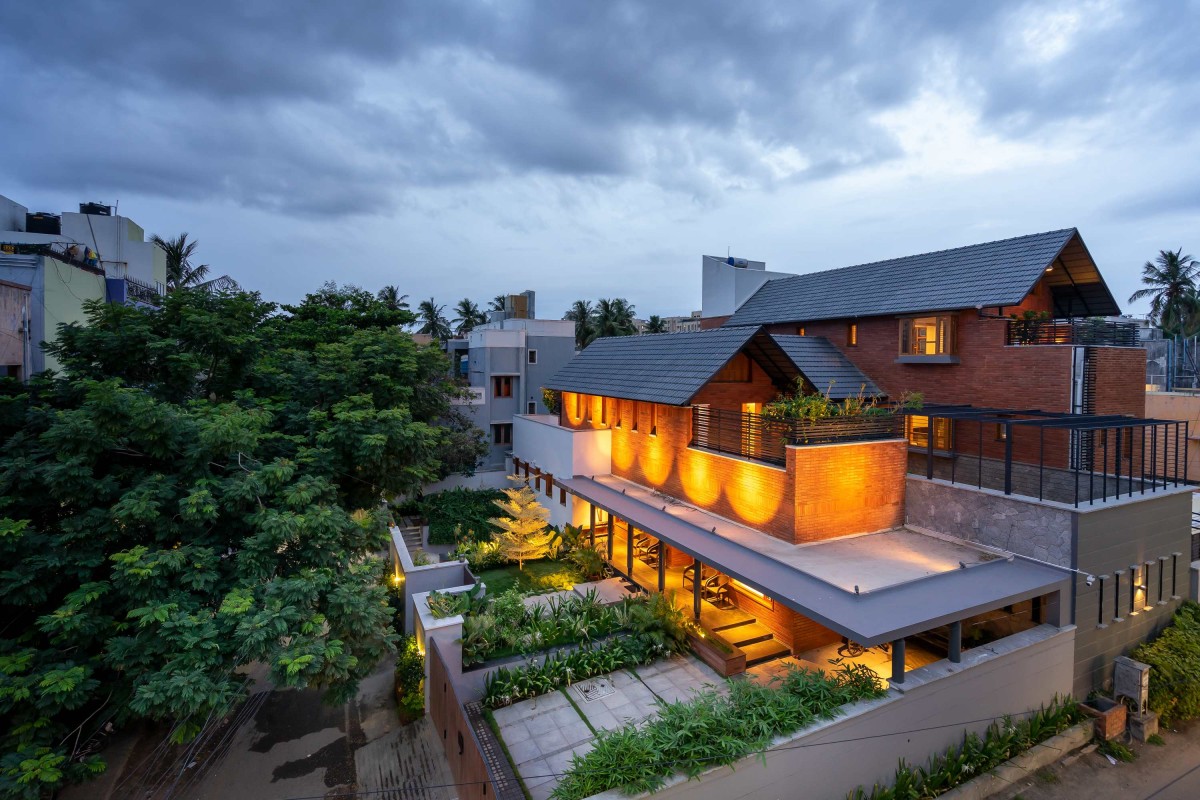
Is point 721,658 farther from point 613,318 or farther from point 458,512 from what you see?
point 613,318

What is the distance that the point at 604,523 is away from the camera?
18109mm

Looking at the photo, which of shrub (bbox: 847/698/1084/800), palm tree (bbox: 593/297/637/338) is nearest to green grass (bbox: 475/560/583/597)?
shrub (bbox: 847/698/1084/800)

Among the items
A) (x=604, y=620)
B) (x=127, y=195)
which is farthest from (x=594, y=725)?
(x=127, y=195)

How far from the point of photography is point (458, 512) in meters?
20.9

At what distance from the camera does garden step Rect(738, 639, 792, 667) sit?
11078 millimetres

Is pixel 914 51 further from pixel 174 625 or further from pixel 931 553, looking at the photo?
pixel 174 625

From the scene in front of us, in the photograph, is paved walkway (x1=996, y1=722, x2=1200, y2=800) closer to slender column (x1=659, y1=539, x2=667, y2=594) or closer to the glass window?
slender column (x1=659, y1=539, x2=667, y2=594)

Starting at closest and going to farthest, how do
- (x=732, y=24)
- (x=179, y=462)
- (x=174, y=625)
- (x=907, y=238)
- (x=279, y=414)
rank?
(x=174, y=625) < (x=179, y=462) < (x=279, y=414) < (x=732, y=24) < (x=907, y=238)

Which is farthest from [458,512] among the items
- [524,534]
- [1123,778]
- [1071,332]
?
[1071,332]

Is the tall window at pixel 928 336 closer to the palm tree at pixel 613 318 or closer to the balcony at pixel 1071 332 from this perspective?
the balcony at pixel 1071 332

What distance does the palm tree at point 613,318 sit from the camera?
46906mm

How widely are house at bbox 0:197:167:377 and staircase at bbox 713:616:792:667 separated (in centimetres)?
1563

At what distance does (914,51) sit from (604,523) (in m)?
18.3

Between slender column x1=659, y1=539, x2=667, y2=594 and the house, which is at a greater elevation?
the house
